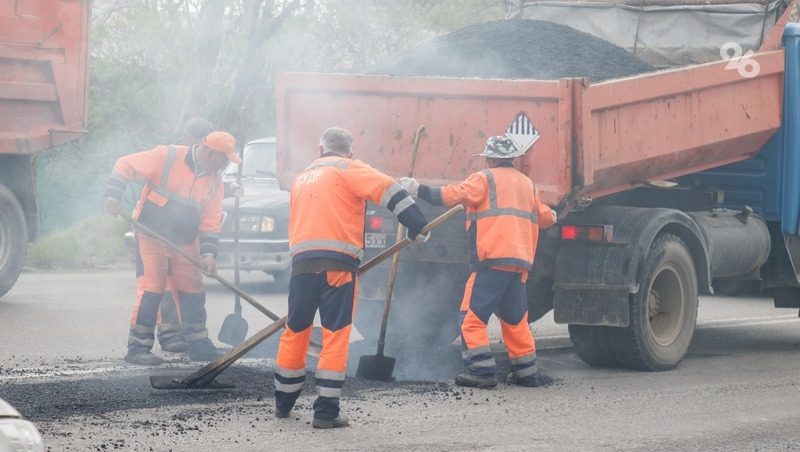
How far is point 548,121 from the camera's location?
8375 millimetres

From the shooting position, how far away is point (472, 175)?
27.3ft

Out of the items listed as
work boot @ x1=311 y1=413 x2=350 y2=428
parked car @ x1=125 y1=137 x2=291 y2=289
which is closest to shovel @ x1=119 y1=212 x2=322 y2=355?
work boot @ x1=311 y1=413 x2=350 y2=428

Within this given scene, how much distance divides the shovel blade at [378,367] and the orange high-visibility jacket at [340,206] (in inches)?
47.1

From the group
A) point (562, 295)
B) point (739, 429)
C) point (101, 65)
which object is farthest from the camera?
point (101, 65)

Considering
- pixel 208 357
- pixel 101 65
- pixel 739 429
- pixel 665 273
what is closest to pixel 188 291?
pixel 208 357

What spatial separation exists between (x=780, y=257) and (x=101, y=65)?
43.2 ft

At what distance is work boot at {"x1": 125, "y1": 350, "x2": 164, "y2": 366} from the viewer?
28.8 ft

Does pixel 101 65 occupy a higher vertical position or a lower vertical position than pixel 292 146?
higher

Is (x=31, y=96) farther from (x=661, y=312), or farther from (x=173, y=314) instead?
(x=661, y=312)

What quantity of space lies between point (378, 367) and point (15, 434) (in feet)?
14.7

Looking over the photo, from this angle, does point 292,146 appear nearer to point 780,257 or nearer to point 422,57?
point 422,57

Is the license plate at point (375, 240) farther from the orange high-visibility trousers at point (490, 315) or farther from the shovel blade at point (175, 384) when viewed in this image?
the shovel blade at point (175, 384)

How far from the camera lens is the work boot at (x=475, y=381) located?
26.8 ft

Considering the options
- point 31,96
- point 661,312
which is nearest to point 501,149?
point 661,312
